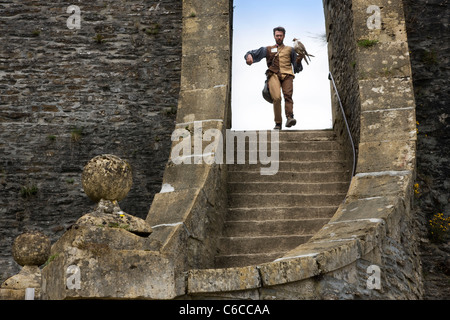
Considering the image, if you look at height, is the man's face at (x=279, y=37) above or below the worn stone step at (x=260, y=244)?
above

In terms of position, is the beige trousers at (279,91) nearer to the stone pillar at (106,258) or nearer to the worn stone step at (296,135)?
the worn stone step at (296,135)

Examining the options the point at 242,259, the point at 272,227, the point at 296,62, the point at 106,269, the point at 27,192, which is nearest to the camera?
the point at 106,269

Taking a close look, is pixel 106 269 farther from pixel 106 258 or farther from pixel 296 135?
pixel 296 135

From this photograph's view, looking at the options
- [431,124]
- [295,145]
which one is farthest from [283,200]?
[431,124]

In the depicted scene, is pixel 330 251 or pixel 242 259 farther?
pixel 242 259

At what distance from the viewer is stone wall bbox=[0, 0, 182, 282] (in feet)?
28.2

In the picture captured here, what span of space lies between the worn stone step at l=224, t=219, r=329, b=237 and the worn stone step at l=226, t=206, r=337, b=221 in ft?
0.37

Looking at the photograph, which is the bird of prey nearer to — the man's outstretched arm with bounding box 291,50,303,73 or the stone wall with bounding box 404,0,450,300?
the man's outstretched arm with bounding box 291,50,303,73

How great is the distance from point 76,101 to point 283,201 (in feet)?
10.7

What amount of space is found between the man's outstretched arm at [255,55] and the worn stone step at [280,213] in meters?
3.12

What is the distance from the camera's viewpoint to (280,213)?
7.25 metres

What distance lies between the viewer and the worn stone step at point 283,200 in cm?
743

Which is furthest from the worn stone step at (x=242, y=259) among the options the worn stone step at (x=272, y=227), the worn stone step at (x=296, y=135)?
the worn stone step at (x=296, y=135)

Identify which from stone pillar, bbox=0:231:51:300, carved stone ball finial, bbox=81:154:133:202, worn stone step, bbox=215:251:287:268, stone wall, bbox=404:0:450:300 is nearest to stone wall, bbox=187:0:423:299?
stone wall, bbox=404:0:450:300
